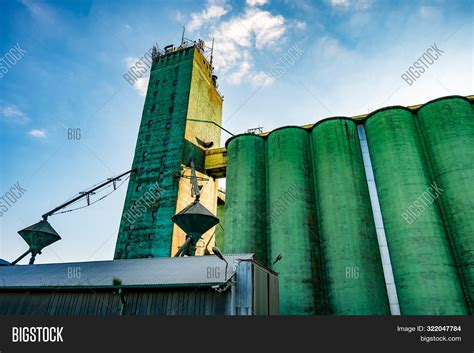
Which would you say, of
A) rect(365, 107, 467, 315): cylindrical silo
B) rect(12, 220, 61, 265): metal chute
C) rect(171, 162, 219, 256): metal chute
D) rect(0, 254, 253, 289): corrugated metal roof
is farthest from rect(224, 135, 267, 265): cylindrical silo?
rect(12, 220, 61, 265): metal chute

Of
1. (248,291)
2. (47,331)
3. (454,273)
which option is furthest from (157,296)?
(454,273)

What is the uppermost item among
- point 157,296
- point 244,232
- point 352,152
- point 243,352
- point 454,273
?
point 352,152

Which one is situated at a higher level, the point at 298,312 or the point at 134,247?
the point at 134,247

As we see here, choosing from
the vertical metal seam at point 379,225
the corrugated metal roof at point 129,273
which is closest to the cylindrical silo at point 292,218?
the vertical metal seam at point 379,225

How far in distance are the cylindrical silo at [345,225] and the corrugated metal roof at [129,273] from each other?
9.16 meters

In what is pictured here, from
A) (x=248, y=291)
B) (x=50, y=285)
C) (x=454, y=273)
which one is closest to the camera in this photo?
(x=248, y=291)

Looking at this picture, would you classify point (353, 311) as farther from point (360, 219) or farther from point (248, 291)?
point (248, 291)

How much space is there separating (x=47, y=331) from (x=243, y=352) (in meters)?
5.84

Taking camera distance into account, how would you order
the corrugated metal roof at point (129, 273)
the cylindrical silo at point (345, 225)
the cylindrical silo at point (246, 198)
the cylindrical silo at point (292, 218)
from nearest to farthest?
the corrugated metal roof at point (129, 273), the cylindrical silo at point (345, 225), the cylindrical silo at point (292, 218), the cylindrical silo at point (246, 198)

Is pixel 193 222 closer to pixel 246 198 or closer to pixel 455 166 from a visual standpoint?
pixel 246 198

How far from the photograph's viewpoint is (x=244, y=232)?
24312 mm

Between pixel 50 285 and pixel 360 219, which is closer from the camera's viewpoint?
pixel 50 285

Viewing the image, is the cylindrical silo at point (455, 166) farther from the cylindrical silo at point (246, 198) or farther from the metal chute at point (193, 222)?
the metal chute at point (193, 222)

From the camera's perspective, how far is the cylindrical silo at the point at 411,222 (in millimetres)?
17781
